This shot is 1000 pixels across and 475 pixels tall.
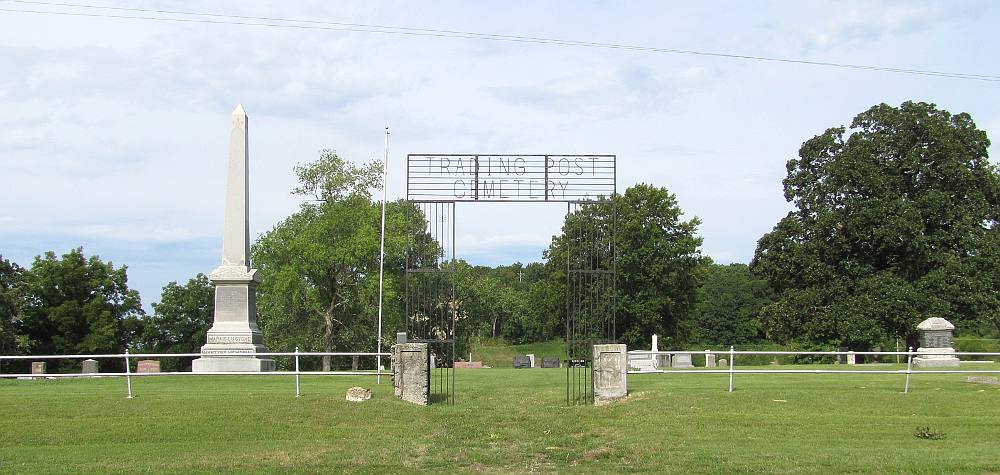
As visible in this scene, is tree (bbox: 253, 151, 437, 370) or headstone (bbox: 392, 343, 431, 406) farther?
tree (bbox: 253, 151, 437, 370)

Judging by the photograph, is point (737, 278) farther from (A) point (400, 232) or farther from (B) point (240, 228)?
(B) point (240, 228)

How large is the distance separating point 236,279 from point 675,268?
104 ft

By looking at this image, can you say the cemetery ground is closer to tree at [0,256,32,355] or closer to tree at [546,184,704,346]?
tree at [0,256,32,355]

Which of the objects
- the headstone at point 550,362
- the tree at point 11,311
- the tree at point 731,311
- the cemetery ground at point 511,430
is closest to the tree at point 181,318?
the tree at point 11,311

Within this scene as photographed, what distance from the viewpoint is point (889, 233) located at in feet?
127

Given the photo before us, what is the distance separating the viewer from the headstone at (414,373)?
60.7 feet

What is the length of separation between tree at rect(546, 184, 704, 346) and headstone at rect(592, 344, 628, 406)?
107ft

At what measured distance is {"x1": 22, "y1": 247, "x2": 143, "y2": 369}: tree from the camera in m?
49.9

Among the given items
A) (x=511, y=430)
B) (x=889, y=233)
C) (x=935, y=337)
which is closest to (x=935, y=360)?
(x=935, y=337)

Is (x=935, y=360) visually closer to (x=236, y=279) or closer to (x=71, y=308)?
(x=236, y=279)

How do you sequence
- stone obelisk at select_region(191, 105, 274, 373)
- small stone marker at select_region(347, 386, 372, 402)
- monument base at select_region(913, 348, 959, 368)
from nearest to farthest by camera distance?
small stone marker at select_region(347, 386, 372, 402)
stone obelisk at select_region(191, 105, 274, 373)
monument base at select_region(913, 348, 959, 368)

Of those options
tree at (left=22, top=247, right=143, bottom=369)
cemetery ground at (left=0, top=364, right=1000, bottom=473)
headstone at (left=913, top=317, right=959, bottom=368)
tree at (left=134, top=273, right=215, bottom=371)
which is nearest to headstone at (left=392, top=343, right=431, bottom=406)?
cemetery ground at (left=0, top=364, right=1000, bottom=473)

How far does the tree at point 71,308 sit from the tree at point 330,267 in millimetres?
8252

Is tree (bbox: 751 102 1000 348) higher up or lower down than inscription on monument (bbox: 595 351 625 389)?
higher up
